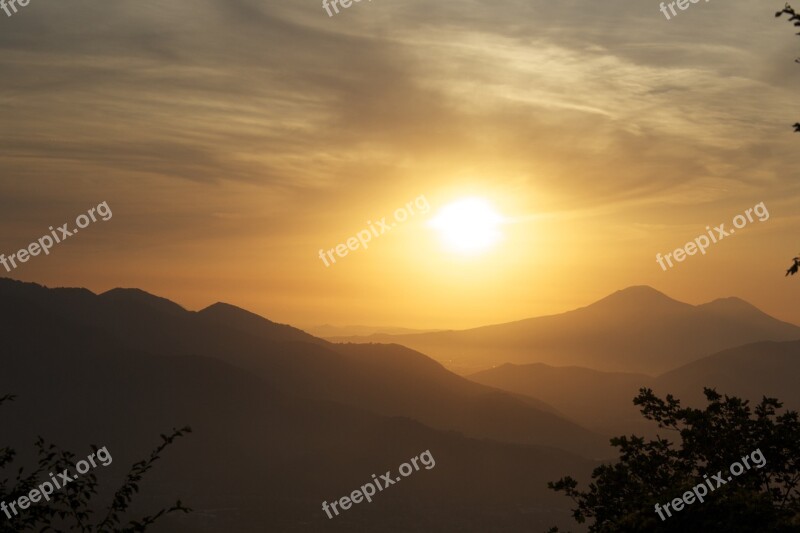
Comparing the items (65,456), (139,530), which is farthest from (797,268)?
(65,456)

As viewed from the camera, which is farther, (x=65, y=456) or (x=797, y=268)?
(x=65, y=456)

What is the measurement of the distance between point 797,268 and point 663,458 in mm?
14199

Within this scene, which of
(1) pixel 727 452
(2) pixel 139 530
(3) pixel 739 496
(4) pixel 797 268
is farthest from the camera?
(1) pixel 727 452

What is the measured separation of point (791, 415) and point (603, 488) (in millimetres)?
7759

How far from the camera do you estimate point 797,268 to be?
50.5 ft

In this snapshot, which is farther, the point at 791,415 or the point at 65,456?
the point at 791,415

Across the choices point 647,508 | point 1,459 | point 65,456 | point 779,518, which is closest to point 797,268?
point 779,518

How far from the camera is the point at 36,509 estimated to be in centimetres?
1783

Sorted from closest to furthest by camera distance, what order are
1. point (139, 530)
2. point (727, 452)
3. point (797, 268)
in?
1. point (797, 268)
2. point (139, 530)
3. point (727, 452)

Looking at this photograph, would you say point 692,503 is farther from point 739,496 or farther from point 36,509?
point 36,509

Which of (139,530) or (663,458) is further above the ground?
(139,530)

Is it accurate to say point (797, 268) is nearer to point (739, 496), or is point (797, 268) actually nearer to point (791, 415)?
point (739, 496)

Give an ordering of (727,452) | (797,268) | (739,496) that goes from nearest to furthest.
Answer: (797,268) → (739,496) → (727,452)

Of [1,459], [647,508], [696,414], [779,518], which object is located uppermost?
[1,459]
